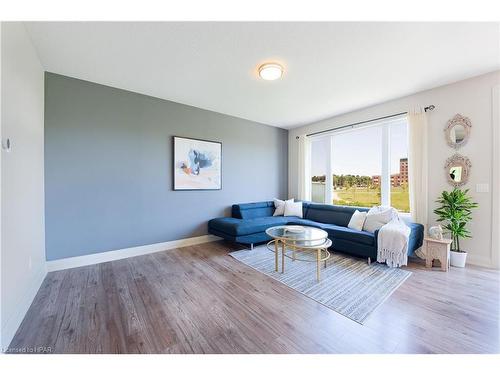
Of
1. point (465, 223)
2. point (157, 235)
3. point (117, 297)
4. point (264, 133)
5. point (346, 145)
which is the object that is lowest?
point (117, 297)

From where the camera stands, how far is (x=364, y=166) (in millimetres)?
4074

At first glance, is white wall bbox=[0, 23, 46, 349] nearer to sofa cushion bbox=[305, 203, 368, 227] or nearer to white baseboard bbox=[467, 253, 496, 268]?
sofa cushion bbox=[305, 203, 368, 227]

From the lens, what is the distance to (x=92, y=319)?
1.72m

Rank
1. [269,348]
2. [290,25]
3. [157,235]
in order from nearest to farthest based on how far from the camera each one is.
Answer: [269,348] → [290,25] → [157,235]

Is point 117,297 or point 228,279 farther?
point 228,279

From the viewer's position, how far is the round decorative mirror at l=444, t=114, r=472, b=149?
2.87 metres

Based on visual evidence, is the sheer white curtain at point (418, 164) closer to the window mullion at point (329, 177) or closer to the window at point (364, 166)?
the window at point (364, 166)

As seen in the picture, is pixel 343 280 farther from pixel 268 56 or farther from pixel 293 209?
pixel 268 56

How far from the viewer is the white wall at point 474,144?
8.92ft

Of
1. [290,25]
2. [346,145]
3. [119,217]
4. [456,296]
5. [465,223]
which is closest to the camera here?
[290,25]

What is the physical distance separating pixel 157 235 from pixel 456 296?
154 inches

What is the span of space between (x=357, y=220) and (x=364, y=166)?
1276mm

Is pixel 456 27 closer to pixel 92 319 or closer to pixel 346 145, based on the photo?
pixel 346 145
